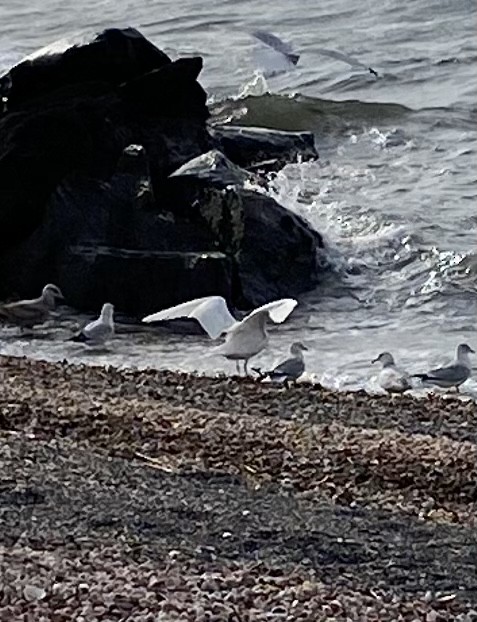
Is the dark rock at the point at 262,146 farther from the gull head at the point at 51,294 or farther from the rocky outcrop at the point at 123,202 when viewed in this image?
the gull head at the point at 51,294

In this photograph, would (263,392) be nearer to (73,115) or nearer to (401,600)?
(401,600)

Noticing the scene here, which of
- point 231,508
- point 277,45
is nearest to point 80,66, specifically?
point 277,45

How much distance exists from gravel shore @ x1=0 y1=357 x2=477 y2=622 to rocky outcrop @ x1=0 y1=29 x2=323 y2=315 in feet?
10.0

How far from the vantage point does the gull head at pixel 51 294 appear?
10570mm

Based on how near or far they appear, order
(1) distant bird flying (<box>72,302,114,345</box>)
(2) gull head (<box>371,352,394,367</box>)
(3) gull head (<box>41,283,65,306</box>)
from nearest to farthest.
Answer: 1. (2) gull head (<box>371,352,394,367</box>)
2. (1) distant bird flying (<box>72,302,114,345</box>)
3. (3) gull head (<box>41,283,65,306</box>)

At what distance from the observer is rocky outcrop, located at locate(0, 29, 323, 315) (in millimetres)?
10898

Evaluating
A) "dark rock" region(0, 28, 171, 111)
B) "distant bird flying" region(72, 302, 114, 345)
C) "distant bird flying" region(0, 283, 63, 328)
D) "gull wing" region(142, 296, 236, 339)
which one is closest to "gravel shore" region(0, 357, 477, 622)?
"gull wing" region(142, 296, 236, 339)

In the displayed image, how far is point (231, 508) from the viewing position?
5.07 meters

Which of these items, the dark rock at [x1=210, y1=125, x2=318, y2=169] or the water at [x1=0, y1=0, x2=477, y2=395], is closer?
the water at [x1=0, y1=0, x2=477, y2=395]

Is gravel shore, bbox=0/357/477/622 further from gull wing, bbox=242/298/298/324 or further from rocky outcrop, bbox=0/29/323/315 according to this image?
rocky outcrop, bbox=0/29/323/315

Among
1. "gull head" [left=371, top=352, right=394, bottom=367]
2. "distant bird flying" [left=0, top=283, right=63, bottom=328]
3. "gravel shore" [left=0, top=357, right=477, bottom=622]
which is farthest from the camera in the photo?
"distant bird flying" [left=0, top=283, right=63, bottom=328]

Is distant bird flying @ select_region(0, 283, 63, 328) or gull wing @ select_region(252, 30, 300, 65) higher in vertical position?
gull wing @ select_region(252, 30, 300, 65)

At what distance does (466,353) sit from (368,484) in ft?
10.2

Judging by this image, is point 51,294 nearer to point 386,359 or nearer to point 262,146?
point 386,359
